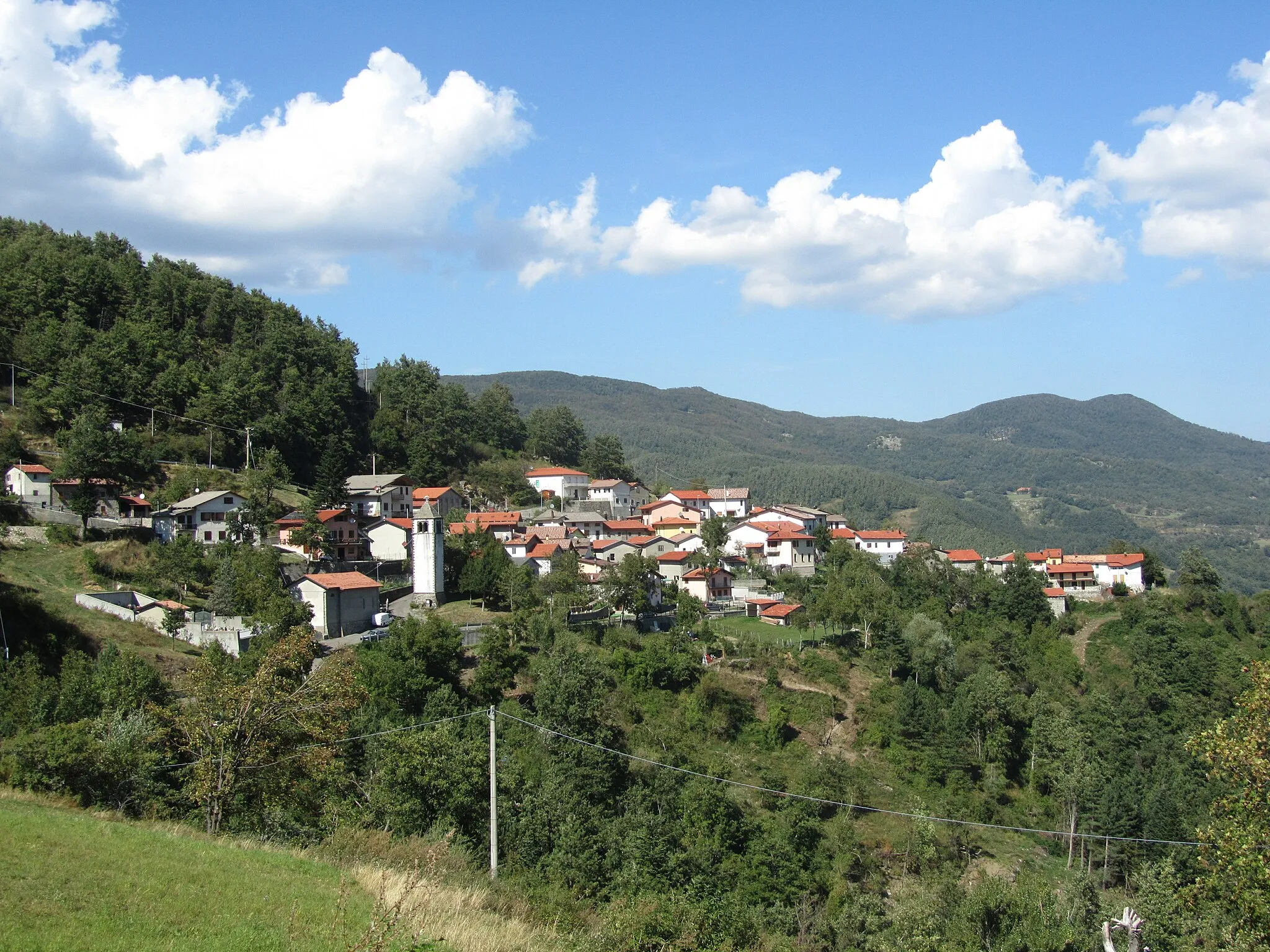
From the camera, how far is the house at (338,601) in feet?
123

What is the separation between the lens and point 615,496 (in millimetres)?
74750

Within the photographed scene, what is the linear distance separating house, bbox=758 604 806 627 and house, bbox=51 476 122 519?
31.3 metres

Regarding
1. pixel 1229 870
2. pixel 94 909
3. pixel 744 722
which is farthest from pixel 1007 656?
pixel 94 909

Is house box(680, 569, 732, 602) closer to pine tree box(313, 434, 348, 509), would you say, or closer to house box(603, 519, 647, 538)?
house box(603, 519, 647, 538)

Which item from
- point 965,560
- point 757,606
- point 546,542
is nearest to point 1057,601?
point 965,560

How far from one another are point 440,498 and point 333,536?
12.0 metres

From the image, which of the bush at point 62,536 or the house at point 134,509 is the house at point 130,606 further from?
the house at point 134,509

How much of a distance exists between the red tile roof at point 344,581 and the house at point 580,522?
73.6 ft

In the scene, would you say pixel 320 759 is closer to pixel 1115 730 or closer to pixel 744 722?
pixel 744 722

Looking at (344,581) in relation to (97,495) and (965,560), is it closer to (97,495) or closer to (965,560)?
(97,495)

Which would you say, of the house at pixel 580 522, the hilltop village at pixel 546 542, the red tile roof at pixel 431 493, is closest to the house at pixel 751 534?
the hilltop village at pixel 546 542

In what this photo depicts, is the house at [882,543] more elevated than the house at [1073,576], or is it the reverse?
the house at [882,543]

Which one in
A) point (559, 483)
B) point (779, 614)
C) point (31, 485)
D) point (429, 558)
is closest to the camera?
point (31, 485)

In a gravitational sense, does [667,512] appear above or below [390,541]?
above
